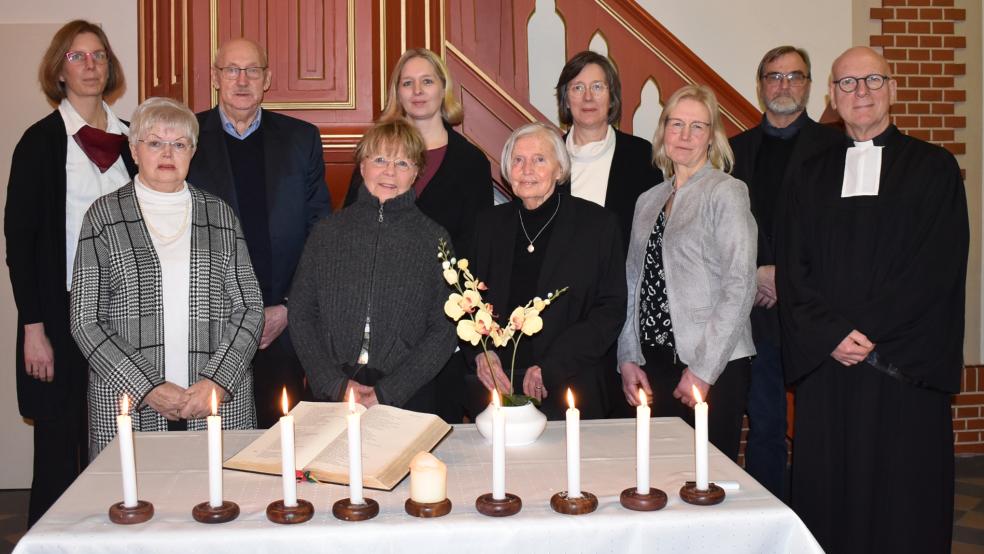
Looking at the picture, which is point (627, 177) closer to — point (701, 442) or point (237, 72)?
point (237, 72)

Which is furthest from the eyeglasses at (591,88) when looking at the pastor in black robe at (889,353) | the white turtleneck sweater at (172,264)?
the white turtleneck sweater at (172,264)

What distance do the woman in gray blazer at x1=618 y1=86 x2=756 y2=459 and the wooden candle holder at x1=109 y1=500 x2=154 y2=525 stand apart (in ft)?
6.34

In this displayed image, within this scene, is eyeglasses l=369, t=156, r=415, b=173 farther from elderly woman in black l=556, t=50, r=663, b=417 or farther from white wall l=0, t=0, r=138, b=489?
white wall l=0, t=0, r=138, b=489

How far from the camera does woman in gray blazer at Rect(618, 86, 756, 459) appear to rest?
3.27 meters

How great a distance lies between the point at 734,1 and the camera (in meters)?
5.73

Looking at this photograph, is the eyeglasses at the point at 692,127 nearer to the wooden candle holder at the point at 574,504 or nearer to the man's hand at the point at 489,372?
the man's hand at the point at 489,372

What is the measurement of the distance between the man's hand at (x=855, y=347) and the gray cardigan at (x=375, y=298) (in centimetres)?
133

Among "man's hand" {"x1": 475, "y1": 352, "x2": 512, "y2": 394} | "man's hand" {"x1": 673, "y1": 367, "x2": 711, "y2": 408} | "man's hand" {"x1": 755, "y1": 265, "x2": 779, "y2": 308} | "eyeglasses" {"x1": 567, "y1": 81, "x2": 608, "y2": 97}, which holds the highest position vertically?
"eyeglasses" {"x1": 567, "y1": 81, "x2": 608, "y2": 97}

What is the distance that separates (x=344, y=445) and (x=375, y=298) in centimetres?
99

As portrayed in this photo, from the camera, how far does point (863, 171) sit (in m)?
3.30

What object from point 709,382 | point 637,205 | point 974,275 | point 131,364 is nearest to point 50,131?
point 131,364

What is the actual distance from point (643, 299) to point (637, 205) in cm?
40

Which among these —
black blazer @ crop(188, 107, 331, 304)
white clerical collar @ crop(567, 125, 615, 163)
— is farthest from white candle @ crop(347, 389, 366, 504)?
white clerical collar @ crop(567, 125, 615, 163)

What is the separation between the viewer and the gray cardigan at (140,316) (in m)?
2.92
